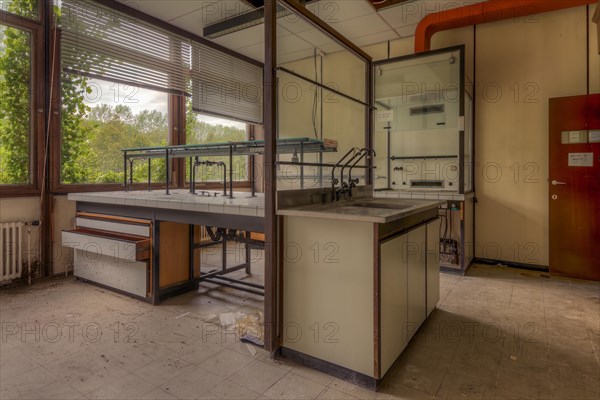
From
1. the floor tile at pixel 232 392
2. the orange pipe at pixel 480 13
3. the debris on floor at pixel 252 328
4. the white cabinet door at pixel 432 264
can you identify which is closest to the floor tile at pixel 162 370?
the floor tile at pixel 232 392

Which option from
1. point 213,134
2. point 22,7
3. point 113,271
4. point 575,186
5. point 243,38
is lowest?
point 113,271

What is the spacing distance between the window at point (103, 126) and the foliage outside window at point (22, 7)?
1.89 feet

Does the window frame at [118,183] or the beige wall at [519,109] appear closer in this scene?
the window frame at [118,183]

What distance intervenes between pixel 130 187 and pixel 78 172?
0.53 metres

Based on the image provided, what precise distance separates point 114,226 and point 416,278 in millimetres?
2458

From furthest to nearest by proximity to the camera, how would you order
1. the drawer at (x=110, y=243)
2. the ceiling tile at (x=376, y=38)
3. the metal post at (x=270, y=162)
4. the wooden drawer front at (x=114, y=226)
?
the ceiling tile at (x=376, y=38) → the wooden drawer front at (x=114, y=226) → the drawer at (x=110, y=243) → the metal post at (x=270, y=162)

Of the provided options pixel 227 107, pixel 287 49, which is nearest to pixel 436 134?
pixel 287 49

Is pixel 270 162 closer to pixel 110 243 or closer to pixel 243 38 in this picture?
pixel 110 243

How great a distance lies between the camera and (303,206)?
210 cm

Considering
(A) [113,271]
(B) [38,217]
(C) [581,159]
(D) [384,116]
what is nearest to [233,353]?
(A) [113,271]

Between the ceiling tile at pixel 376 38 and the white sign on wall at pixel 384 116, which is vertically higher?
the ceiling tile at pixel 376 38

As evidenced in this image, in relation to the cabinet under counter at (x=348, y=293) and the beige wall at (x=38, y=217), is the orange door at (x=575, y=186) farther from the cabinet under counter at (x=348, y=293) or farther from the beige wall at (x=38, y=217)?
the beige wall at (x=38, y=217)

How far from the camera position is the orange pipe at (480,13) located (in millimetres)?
3404

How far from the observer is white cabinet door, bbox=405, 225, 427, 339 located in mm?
2064
